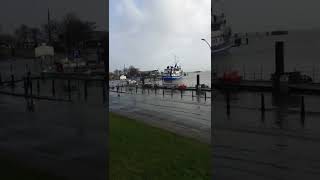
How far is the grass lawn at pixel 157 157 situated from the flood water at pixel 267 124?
85cm

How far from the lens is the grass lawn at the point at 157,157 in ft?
25.5

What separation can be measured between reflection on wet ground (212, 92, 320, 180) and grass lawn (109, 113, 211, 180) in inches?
28.8

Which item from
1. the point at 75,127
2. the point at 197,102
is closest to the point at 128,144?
the point at 197,102

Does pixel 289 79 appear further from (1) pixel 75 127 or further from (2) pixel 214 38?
(1) pixel 75 127

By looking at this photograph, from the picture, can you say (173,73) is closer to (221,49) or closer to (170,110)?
(221,49)

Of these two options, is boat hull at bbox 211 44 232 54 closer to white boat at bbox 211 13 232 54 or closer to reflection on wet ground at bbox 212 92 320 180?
white boat at bbox 211 13 232 54

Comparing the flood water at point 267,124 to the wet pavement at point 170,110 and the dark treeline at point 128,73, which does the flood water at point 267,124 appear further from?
the dark treeline at point 128,73

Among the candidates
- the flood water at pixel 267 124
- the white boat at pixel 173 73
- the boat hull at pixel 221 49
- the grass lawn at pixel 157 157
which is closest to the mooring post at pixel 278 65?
the flood water at pixel 267 124

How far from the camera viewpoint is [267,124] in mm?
6457

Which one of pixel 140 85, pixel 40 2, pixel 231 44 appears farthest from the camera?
pixel 140 85

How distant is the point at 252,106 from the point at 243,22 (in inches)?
41.6

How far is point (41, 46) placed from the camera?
25.0 feet

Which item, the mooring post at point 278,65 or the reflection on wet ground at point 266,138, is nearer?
the reflection on wet ground at point 266,138

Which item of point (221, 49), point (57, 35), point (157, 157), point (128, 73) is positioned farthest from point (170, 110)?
point (221, 49)
